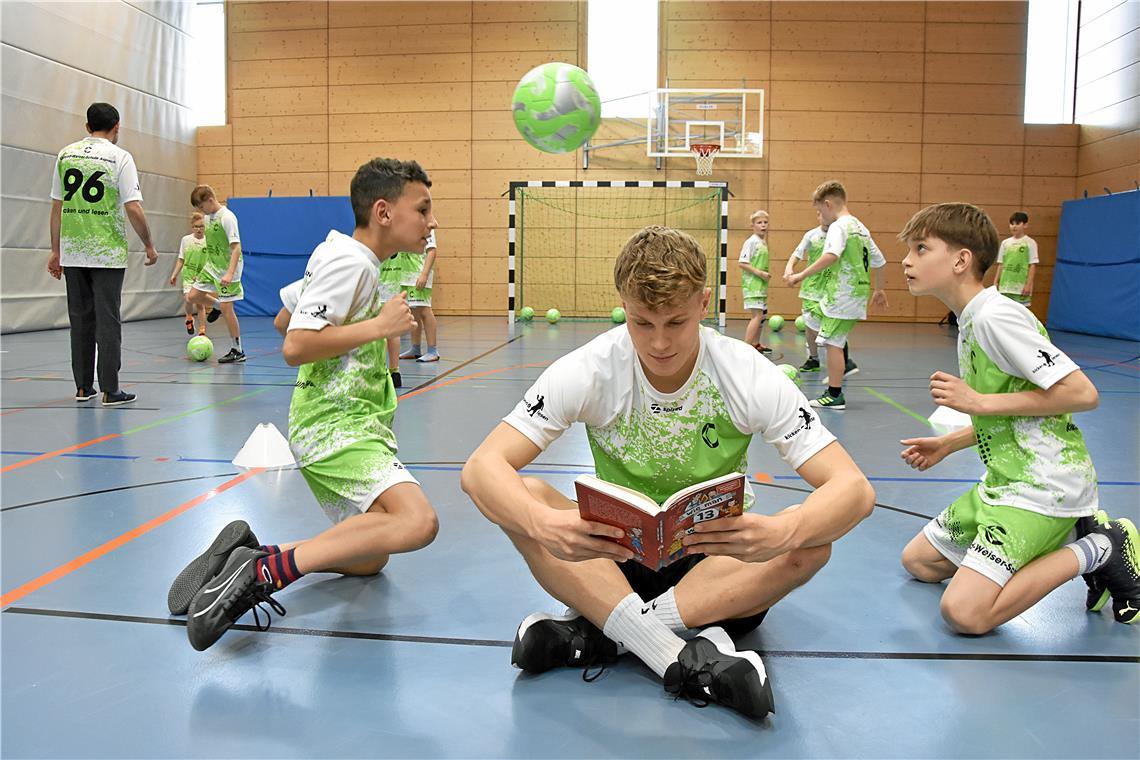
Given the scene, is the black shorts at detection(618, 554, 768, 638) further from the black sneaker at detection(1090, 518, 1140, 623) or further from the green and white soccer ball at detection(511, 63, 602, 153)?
the green and white soccer ball at detection(511, 63, 602, 153)

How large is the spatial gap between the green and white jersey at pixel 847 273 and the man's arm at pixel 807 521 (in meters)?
4.87

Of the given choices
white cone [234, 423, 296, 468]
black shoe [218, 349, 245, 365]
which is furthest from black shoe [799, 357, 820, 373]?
black shoe [218, 349, 245, 365]

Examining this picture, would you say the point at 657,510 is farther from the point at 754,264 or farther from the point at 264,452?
the point at 754,264

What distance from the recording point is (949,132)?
1562 centimetres

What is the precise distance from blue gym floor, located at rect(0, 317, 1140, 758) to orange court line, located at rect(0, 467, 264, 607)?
0.04 ft

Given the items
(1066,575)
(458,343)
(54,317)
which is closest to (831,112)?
(458,343)

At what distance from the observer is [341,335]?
8.50ft

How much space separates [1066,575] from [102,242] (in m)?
6.22

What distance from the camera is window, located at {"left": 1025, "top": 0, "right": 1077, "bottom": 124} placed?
15.7m

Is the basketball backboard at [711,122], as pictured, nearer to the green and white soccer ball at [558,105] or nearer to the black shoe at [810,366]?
the green and white soccer ball at [558,105]

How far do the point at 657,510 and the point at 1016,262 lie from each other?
12.0 metres

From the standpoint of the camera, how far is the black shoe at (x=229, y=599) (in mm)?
2232

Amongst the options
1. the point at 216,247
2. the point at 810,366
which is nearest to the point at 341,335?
the point at 810,366

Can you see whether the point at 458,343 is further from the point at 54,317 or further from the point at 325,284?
the point at 325,284
